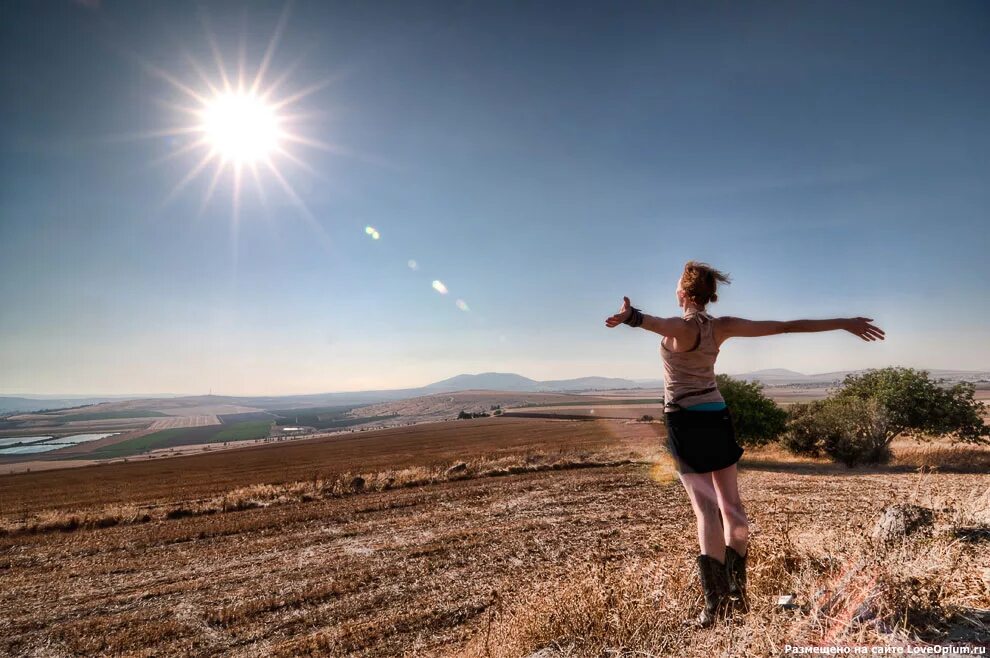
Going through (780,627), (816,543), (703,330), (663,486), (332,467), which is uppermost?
(703,330)

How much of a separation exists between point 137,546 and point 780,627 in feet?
49.1

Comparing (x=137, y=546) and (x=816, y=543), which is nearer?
(x=816, y=543)

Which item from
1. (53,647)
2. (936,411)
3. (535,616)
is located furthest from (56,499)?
(936,411)

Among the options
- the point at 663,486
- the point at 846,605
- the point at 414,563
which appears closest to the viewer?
the point at 846,605

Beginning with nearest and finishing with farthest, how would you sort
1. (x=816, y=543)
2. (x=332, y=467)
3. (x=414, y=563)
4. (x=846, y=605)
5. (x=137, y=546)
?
(x=846, y=605), (x=816, y=543), (x=414, y=563), (x=137, y=546), (x=332, y=467)

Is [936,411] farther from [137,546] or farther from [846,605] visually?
[137,546]

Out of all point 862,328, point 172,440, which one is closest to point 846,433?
point 862,328

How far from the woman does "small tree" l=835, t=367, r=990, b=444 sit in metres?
24.1

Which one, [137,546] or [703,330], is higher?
[703,330]

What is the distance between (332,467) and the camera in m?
38.9

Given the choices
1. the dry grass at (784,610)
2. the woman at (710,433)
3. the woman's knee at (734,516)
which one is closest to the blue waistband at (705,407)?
the woman at (710,433)

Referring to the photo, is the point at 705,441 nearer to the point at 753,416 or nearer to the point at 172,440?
the point at 753,416

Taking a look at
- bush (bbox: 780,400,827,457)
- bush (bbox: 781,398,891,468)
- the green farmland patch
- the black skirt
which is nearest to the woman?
the black skirt

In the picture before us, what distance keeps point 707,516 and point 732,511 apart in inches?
7.8
